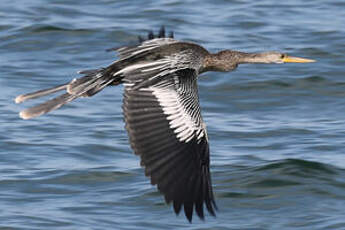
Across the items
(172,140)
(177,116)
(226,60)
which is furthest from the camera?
(226,60)

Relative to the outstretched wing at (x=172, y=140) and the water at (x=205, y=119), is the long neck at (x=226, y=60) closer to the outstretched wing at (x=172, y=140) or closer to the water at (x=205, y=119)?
the outstretched wing at (x=172, y=140)

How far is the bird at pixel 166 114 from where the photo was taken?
6828 millimetres

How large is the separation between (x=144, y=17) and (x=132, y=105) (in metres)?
7.36

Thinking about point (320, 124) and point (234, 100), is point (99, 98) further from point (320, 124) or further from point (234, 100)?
point (320, 124)

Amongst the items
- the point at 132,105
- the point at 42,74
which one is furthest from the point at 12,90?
the point at 132,105

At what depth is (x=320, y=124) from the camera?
10.5 m

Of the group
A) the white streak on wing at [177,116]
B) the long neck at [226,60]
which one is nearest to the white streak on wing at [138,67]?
the white streak on wing at [177,116]

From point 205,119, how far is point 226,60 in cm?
217

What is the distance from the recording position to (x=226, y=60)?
334 inches

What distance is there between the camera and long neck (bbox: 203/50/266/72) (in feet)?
27.0

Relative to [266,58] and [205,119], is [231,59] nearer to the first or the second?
[266,58]

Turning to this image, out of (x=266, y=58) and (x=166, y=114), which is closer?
(x=166, y=114)

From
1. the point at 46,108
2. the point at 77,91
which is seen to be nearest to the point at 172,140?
the point at 77,91

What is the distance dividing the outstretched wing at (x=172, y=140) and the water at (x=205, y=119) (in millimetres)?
1153
